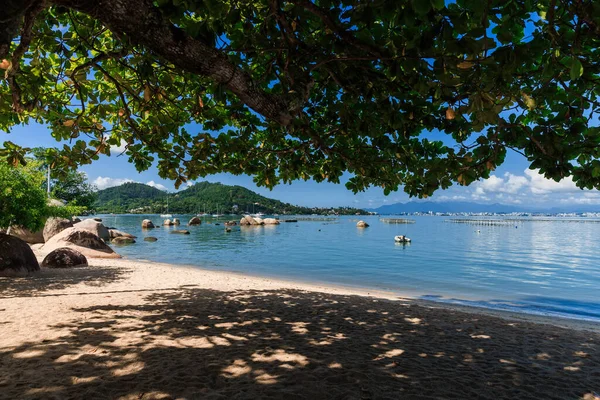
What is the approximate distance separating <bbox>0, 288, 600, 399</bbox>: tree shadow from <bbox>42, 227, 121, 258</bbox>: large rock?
13805 millimetres

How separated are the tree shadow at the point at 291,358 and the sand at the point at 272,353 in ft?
0.06

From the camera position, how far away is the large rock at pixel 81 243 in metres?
18.3

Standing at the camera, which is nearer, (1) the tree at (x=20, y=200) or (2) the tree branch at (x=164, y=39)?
(2) the tree branch at (x=164, y=39)

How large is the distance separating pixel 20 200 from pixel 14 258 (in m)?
2.13

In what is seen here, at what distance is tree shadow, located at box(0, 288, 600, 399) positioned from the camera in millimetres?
3473

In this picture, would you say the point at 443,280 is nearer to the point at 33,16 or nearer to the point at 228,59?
the point at 228,59

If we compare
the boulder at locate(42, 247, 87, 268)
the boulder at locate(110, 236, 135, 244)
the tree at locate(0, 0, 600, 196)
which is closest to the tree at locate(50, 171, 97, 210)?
the boulder at locate(110, 236, 135, 244)

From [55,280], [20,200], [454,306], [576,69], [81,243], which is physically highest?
[576,69]

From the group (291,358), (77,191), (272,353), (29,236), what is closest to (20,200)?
(272,353)

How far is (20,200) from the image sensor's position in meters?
11.7

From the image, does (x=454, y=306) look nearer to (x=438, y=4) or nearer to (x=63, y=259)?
(x=438, y=4)

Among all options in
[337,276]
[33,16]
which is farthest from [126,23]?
[337,276]

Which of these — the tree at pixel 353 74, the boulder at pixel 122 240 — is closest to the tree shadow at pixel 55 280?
the tree at pixel 353 74

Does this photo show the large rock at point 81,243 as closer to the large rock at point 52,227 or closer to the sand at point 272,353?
the large rock at point 52,227
